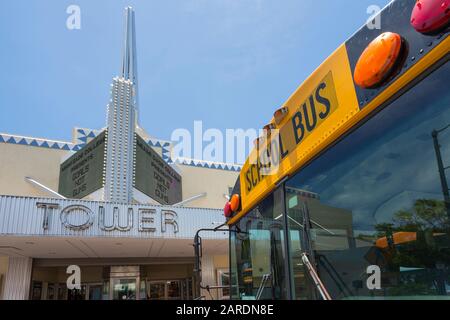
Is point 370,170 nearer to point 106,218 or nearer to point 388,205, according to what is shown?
point 388,205

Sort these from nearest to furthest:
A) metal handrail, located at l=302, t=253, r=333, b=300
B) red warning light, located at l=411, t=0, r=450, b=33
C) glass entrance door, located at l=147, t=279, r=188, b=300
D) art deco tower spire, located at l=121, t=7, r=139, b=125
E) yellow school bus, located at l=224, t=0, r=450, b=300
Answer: red warning light, located at l=411, t=0, r=450, b=33 < yellow school bus, located at l=224, t=0, r=450, b=300 < metal handrail, located at l=302, t=253, r=333, b=300 < glass entrance door, located at l=147, t=279, r=188, b=300 < art deco tower spire, located at l=121, t=7, r=139, b=125

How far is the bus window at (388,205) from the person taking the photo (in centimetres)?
130

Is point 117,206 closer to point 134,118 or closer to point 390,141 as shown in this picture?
point 134,118

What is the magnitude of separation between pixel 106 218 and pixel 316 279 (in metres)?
9.96

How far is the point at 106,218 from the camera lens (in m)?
10.9

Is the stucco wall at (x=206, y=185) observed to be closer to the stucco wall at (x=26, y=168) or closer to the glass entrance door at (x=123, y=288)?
the glass entrance door at (x=123, y=288)

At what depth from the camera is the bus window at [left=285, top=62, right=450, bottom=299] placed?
130cm

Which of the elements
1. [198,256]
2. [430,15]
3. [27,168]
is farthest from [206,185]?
[430,15]

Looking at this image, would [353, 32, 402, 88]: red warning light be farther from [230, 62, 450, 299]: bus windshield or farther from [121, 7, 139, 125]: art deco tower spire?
[121, 7, 139, 125]: art deco tower spire

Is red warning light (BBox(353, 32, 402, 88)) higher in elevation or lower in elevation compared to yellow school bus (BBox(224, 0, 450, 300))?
higher

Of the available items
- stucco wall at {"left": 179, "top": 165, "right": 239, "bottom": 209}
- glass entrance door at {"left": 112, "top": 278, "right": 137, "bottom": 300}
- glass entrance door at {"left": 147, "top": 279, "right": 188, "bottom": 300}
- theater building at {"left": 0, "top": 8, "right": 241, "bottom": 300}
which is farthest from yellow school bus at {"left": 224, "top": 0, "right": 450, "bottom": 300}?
stucco wall at {"left": 179, "top": 165, "right": 239, "bottom": 209}

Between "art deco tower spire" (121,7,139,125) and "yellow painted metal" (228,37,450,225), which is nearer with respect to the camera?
"yellow painted metal" (228,37,450,225)

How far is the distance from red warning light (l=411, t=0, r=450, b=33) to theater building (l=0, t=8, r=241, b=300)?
9.18m

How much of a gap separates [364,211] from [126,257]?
14854 mm
